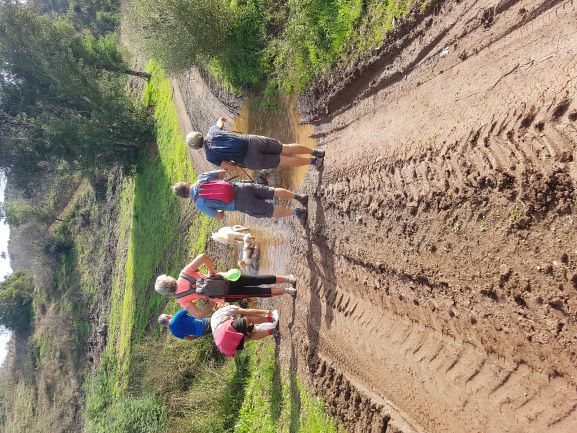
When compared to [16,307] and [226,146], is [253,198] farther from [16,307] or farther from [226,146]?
[16,307]

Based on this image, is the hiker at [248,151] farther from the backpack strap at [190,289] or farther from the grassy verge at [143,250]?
the grassy verge at [143,250]

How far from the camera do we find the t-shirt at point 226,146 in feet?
22.8

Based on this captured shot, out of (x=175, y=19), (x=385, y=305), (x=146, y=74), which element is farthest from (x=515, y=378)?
(x=146, y=74)

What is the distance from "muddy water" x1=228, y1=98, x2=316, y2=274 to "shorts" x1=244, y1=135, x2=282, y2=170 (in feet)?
2.50

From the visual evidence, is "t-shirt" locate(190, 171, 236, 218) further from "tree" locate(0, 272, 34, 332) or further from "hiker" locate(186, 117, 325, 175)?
"tree" locate(0, 272, 34, 332)

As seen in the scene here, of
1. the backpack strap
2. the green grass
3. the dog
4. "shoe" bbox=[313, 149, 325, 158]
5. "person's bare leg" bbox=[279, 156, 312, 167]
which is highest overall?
"shoe" bbox=[313, 149, 325, 158]

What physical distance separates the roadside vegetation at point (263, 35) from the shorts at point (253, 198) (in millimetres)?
1973

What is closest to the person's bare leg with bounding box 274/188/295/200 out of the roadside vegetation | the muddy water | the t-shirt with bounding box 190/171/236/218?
the muddy water

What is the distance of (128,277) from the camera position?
17125 mm

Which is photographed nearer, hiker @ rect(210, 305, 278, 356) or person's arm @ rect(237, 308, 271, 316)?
hiker @ rect(210, 305, 278, 356)

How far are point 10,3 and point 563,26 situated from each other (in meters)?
16.4

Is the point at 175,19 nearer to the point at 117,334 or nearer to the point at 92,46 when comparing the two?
the point at 92,46

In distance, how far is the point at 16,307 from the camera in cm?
2780

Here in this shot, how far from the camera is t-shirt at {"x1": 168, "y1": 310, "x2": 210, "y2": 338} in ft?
25.2
